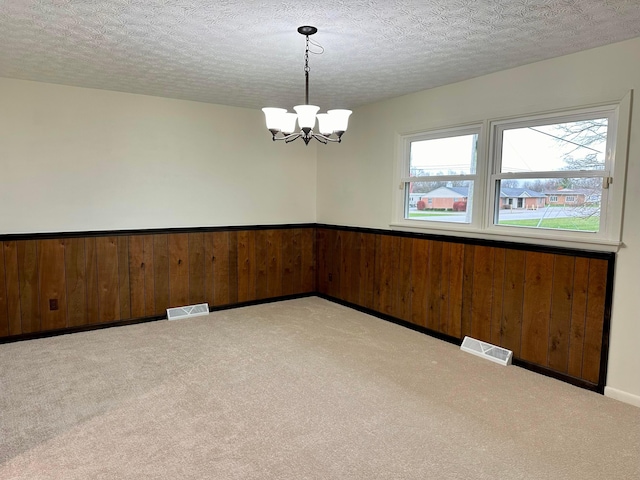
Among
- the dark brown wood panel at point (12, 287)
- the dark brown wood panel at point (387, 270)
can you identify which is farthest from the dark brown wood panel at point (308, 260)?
the dark brown wood panel at point (12, 287)

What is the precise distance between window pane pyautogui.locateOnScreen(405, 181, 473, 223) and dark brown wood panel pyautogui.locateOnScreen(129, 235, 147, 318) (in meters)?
2.84

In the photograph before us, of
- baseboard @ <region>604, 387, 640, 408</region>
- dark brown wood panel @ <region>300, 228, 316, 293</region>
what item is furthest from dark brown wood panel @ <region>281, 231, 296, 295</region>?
baseboard @ <region>604, 387, 640, 408</region>

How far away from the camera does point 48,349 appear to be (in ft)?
12.4

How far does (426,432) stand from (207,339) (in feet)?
7.55

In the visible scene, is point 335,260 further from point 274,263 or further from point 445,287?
point 445,287

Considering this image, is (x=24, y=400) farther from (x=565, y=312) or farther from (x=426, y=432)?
(x=565, y=312)

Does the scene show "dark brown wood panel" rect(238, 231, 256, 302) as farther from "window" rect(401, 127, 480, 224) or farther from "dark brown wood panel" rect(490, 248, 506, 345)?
"dark brown wood panel" rect(490, 248, 506, 345)

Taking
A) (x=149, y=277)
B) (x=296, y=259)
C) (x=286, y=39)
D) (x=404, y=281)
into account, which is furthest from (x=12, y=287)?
(x=404, y=281)

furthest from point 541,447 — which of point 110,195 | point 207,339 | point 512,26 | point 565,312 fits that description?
point 110,195

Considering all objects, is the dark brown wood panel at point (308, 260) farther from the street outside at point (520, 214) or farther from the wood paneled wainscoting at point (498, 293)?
the street outside at point (520, 214)

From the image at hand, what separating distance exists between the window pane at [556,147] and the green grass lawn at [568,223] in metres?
0.38

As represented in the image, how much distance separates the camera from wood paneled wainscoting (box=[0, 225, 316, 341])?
4.02m

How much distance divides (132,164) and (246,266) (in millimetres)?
1713

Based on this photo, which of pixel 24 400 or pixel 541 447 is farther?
pixel 24 400
